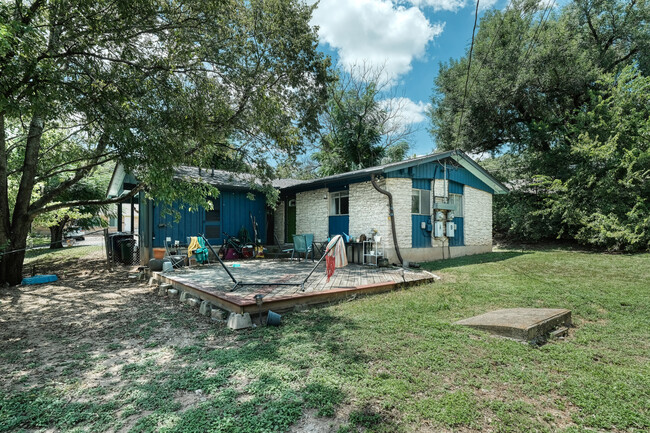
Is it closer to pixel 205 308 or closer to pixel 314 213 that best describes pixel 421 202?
pixel 314 213

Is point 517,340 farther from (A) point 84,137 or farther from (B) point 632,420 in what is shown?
(A) point 84,137

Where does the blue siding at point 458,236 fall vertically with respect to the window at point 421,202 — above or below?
below

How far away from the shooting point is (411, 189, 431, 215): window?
403 inches

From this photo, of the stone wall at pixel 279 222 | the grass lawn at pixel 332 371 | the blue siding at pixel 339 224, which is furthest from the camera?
the stone wall at pixel 279 222

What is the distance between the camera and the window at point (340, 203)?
35.3 feet

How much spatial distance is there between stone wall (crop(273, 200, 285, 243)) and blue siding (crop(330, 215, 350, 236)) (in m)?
3.00

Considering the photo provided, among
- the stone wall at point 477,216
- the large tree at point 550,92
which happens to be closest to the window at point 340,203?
the stone wall at point 477,216

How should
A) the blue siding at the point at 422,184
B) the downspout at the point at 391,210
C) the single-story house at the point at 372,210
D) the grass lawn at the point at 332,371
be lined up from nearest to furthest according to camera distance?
the grass lawn at the point at 332,371, the downspout at the point at 391,210, the single-story house at the point at 372,210, the blue siding at the point at 422,184

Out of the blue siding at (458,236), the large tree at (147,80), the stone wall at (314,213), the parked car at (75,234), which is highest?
the large tree at (147,80)

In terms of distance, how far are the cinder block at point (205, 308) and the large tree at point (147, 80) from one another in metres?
2.55

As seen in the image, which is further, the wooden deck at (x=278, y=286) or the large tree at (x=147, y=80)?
the large tree at (x=147, y=80)

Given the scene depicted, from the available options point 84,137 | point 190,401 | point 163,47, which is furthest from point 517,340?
point 84,137

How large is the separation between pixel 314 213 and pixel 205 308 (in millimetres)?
7152

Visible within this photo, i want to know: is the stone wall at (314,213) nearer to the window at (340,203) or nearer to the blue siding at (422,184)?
the window at (340,203)
